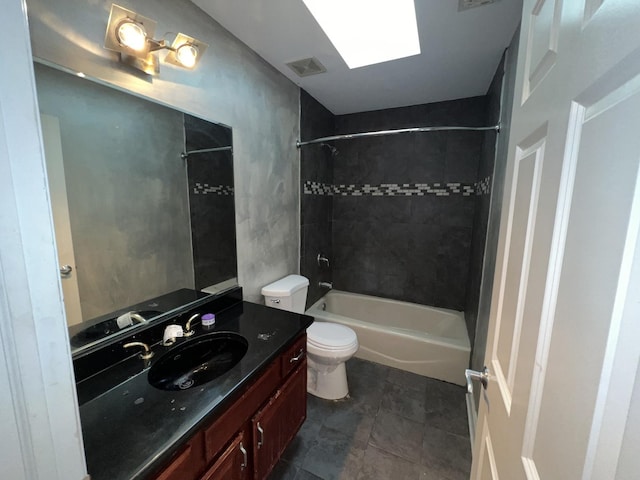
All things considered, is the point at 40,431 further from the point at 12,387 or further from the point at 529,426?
the point at 529,426

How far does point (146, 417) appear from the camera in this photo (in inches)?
32.4

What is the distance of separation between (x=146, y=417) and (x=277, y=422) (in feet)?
2.16

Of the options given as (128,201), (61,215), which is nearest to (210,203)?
(128,201)

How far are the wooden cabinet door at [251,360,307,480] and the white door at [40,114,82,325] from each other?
852mm

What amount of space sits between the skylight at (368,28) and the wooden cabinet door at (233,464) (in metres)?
2.02

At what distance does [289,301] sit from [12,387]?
174cm

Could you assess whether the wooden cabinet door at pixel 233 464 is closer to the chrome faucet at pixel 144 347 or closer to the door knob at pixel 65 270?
the chrome faucet at pixel 144 347

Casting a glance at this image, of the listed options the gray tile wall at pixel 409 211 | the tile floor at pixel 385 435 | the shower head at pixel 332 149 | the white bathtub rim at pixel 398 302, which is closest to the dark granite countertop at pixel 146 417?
the tile floor at pixel 385 435

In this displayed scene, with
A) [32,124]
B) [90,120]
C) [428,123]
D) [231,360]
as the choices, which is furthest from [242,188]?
[428,123]

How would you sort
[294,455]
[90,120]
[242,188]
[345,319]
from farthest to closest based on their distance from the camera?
1. [345,319]
2. [242,188]
3. [294,455]
4. [90,120]

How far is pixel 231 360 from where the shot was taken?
125 centimetres

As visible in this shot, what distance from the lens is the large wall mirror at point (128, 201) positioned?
0.98 metres

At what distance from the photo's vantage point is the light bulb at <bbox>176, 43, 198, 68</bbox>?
121 cm

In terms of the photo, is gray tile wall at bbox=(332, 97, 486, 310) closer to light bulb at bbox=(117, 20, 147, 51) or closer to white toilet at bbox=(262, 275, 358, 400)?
white toilet at bbox=(262, 275, 358, 400)
